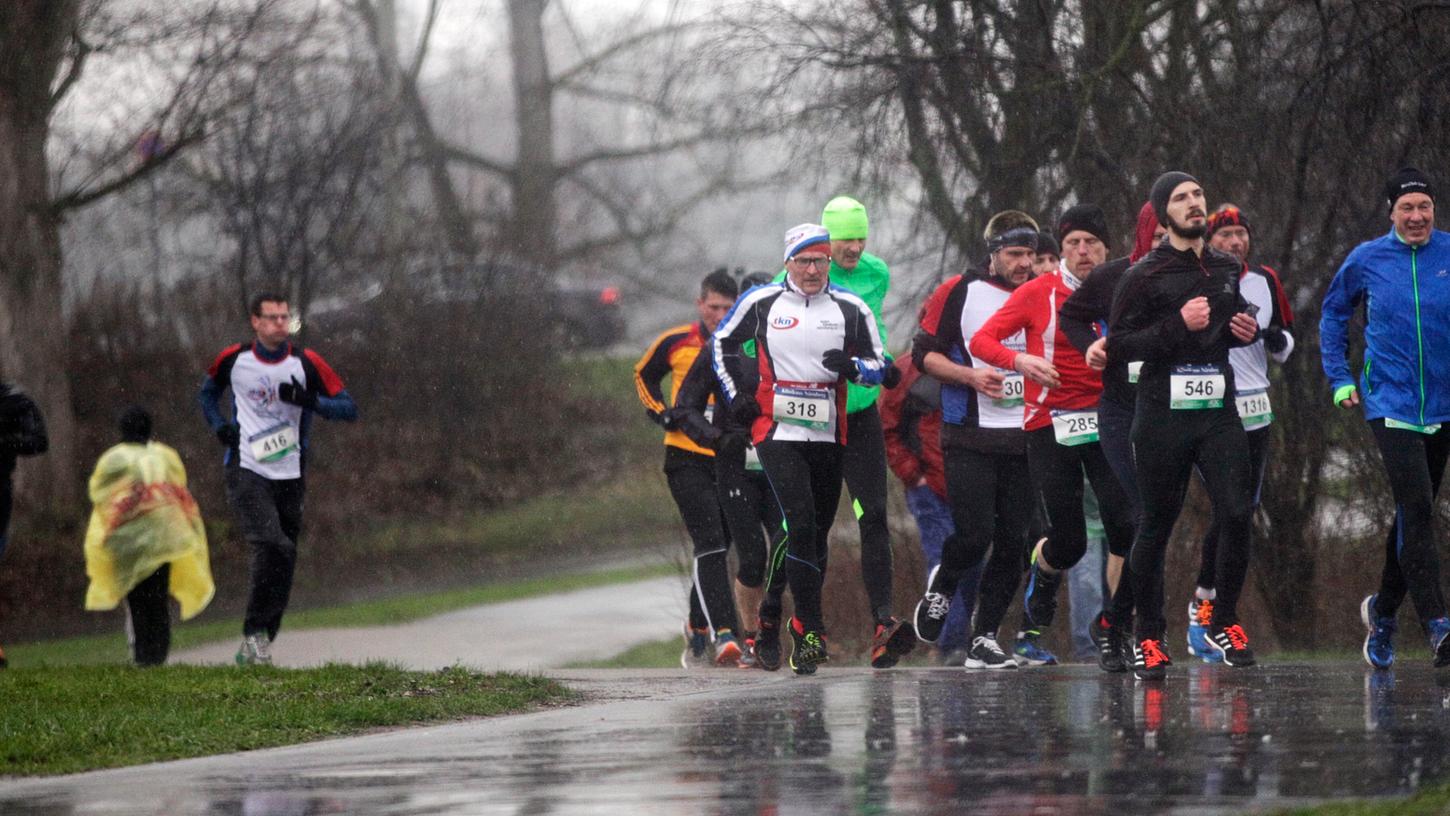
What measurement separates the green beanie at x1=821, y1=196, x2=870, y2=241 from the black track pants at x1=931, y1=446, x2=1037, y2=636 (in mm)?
1231

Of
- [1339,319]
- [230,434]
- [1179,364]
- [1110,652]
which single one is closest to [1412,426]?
[1339,319]

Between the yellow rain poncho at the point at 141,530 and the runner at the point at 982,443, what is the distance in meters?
5.25

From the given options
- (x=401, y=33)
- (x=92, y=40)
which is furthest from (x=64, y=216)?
(x=401, y=33)

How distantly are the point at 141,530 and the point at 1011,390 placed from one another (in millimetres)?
5900

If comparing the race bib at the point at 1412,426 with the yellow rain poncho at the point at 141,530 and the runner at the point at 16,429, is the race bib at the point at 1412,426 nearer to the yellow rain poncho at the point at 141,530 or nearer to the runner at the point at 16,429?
the yellow rain poncho at the point at 141,530

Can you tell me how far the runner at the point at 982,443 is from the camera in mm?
10766

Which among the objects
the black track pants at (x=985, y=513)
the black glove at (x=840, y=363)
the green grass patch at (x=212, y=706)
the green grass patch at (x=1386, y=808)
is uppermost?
the black glove at (x=840, y=363)

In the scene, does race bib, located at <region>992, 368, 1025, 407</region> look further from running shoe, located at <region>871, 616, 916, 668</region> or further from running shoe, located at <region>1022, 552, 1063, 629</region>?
running shoe, located at <region>871, 616, 916, 668</region>

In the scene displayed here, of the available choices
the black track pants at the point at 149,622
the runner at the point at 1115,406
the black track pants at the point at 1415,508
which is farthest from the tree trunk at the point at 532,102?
the black track pants at the point at 1415,508

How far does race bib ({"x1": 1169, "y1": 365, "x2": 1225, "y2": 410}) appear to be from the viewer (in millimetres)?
9273

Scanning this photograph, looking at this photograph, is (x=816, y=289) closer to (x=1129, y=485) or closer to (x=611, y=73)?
(x=1129, y=485)

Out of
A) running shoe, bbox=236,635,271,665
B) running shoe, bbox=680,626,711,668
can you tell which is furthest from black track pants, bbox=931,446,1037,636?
running shoe, bbox=236,635,271,665

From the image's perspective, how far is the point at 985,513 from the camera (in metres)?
10.8

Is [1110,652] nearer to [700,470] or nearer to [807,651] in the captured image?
[807,651]
